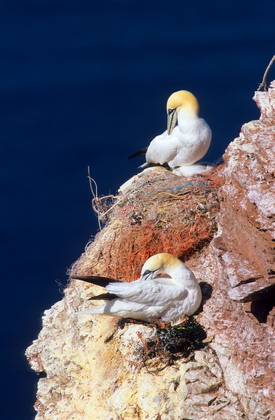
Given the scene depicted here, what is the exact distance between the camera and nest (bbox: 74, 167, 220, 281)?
23.3 feet

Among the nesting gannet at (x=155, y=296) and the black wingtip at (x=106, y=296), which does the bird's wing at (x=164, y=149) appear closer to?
the nesting gannet at (x=155, y=296)

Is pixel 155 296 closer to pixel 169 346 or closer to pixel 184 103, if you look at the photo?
pixel 169 346

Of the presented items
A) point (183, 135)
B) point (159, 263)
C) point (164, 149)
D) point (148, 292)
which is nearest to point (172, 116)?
point (183, 135)

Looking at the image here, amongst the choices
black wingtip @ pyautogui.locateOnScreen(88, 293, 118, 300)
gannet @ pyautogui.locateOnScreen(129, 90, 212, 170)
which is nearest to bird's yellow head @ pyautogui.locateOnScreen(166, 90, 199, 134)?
gannet @ pyautogui.locateOnScreen(129, 90, 212, 170)

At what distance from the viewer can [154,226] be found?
736 cm

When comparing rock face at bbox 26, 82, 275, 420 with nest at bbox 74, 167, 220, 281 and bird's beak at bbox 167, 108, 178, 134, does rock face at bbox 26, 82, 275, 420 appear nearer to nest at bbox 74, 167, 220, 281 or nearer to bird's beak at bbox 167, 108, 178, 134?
nest at bbox 74, 167, 220, 281

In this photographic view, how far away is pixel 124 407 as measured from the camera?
571 cm

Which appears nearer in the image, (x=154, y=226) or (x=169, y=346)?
(x=169, y=346)

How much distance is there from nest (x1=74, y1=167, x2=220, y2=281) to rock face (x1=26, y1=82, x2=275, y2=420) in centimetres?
1

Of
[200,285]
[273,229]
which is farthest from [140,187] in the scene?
[273,229]

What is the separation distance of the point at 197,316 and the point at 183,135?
8.95 ft

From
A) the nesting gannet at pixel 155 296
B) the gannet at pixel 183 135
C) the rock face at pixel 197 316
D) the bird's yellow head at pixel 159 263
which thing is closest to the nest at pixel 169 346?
the rock face at pixel 197 316

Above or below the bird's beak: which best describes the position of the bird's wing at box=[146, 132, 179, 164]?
below

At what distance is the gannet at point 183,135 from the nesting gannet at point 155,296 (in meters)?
2.34
